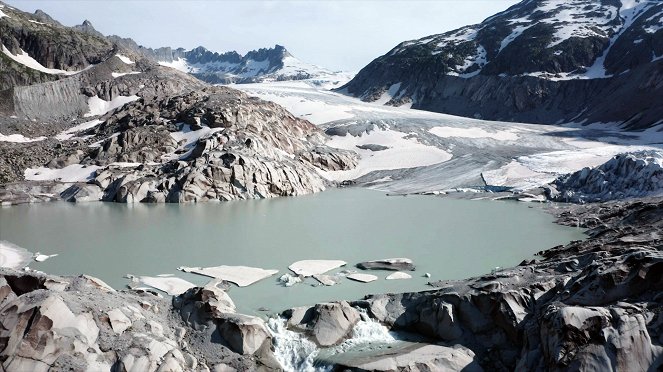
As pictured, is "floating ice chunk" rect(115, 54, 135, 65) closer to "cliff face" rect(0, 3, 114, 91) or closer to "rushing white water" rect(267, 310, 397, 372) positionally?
"cliff face" rect(0, 3, 114, 91)

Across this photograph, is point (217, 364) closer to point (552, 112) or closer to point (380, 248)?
point (380, 248)

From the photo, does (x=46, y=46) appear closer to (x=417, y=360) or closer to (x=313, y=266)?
(x=313, y=266)

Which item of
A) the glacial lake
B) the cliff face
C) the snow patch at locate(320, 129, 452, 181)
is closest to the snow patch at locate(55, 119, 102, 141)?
the cliff face

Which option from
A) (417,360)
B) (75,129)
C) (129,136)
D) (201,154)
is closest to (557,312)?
(417,360)

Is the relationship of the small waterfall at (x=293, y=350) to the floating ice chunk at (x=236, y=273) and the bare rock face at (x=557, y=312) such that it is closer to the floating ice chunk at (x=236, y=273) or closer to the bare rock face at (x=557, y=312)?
the bare rock face at (x=557, y=312)

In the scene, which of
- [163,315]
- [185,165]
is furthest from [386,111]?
[163,315]
